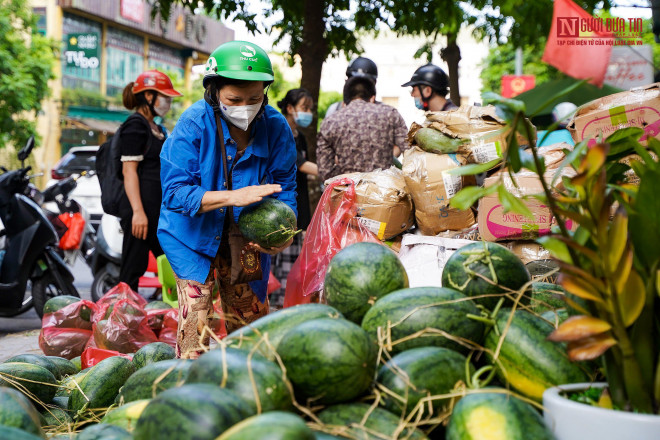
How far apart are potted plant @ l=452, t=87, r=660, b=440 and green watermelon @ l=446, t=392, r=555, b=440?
7 cm

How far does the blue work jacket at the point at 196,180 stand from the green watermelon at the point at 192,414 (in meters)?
1.95

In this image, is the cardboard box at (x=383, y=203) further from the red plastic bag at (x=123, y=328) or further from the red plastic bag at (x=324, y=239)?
the red plastic bag at (x=123, y=328)

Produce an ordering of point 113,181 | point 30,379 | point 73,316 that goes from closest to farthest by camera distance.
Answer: point 30,379 < point 73,316 < point 113,181

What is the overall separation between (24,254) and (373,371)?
5665mm

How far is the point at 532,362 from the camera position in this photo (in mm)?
1929

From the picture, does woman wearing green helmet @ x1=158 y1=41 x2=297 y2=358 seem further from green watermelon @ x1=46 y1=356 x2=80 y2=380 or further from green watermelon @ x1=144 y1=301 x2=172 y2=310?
green watermelon @ x1=144 y1=301 x2=172 y2=310

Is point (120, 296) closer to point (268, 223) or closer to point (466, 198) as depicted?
point (268, 223)

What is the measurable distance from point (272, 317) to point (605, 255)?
1.00 meters

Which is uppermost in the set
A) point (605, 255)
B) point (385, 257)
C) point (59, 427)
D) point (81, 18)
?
point (81, 18)

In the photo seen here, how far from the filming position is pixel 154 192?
217 inches

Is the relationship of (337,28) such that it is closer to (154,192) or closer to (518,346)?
(154,192)

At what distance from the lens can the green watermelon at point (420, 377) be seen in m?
1.83

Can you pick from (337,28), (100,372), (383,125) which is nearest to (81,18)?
(337,28)

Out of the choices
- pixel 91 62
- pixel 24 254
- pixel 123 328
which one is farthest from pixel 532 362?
pixel 91 62
